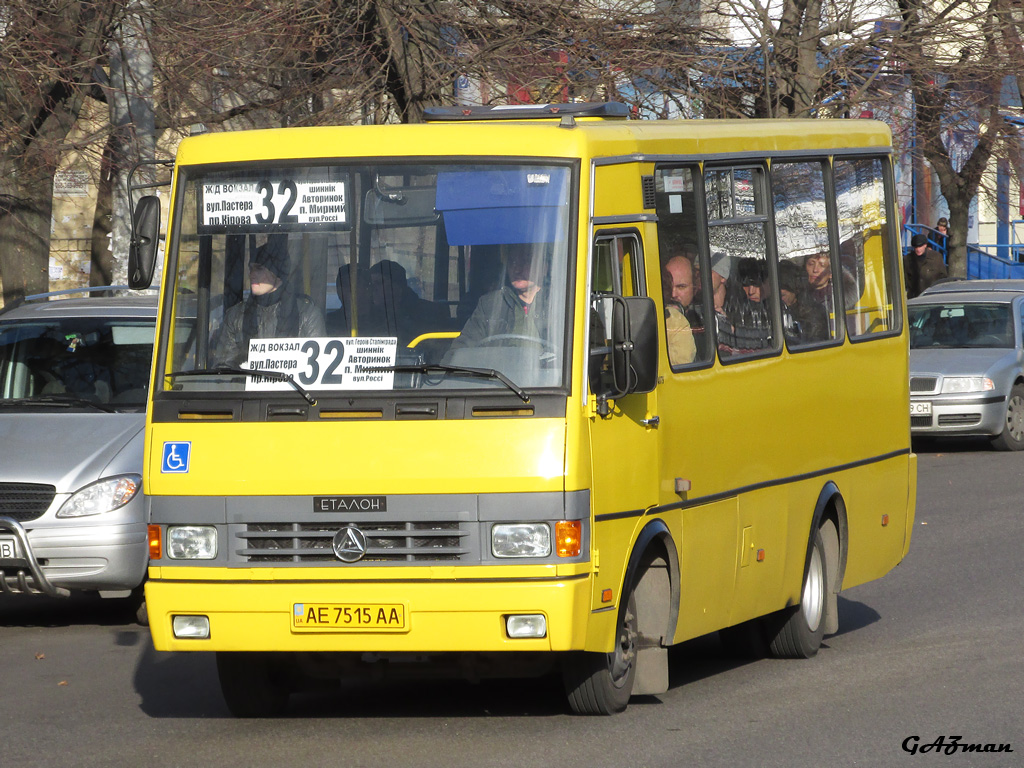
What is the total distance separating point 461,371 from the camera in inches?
276

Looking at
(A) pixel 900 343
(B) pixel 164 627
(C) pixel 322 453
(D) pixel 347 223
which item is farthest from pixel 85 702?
(A) pixel 900 343

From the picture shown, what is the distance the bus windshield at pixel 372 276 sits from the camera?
7.10 meters

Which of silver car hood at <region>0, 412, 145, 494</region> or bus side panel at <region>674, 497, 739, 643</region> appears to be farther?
silver car hood at <region>0, 412, 145, 494</region>

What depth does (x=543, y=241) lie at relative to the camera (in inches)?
282

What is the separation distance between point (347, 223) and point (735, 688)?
2.98m

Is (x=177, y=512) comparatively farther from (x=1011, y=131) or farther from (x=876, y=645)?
(x=1011, y=131)

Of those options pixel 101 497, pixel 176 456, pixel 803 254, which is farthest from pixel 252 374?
pixel 803 254

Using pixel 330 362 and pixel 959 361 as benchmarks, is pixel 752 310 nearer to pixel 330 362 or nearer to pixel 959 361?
pixel 330 362

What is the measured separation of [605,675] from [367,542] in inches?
48.7

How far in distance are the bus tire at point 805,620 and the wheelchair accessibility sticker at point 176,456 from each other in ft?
12.0

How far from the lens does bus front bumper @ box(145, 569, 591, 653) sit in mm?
6844

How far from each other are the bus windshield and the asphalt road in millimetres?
1468

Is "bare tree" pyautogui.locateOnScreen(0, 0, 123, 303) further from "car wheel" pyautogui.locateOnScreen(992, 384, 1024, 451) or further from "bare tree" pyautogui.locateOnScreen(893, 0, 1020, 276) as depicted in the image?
"car wheel" pyautogui.locateOnScreen(992, 384, 1024, 451)

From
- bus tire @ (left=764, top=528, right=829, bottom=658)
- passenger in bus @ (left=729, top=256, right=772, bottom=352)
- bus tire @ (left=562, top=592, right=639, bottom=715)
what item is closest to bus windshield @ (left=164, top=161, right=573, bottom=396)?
bus tire @ (left=562, top=592, right=639, bottom=715)
